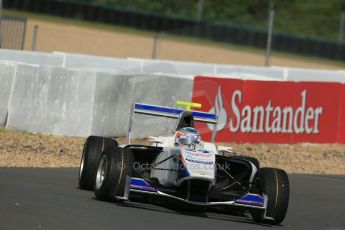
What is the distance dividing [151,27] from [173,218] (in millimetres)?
31733

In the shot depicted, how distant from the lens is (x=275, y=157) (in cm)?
1775

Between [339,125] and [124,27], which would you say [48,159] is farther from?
[124,27]

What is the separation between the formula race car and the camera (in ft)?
33.2

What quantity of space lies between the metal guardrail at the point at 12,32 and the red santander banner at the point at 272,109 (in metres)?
8.21

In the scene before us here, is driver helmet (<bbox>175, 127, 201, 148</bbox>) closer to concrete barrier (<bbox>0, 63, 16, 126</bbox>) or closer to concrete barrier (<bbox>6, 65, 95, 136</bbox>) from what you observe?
concrete barrier (<bbox>6, 65, 95, 136</bbox>)

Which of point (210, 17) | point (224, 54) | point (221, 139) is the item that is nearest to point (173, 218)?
point (221, 139)

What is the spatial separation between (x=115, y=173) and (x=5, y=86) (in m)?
6.99

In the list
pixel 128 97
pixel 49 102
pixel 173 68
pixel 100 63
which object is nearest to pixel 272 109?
pixel 128 97

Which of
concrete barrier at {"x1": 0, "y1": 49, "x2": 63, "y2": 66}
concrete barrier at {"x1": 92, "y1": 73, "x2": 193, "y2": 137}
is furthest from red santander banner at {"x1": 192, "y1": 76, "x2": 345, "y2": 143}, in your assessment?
concrete barrier at {"x1": 0, "y1": 49, "x2": 63, "y2": 66}

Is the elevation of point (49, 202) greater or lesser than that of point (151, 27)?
lesser

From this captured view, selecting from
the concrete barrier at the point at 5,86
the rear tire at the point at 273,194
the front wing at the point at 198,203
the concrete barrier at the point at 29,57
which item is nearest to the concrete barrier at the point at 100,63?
Answer: the concrete barrier at the point at 29,57

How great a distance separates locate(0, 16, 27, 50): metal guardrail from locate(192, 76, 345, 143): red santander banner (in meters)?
8.21

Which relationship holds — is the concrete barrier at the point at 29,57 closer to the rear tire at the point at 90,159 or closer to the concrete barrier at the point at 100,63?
the concrete barrier at the point at 100,63

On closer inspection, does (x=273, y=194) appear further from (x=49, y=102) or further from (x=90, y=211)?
(x=49, y=102)
